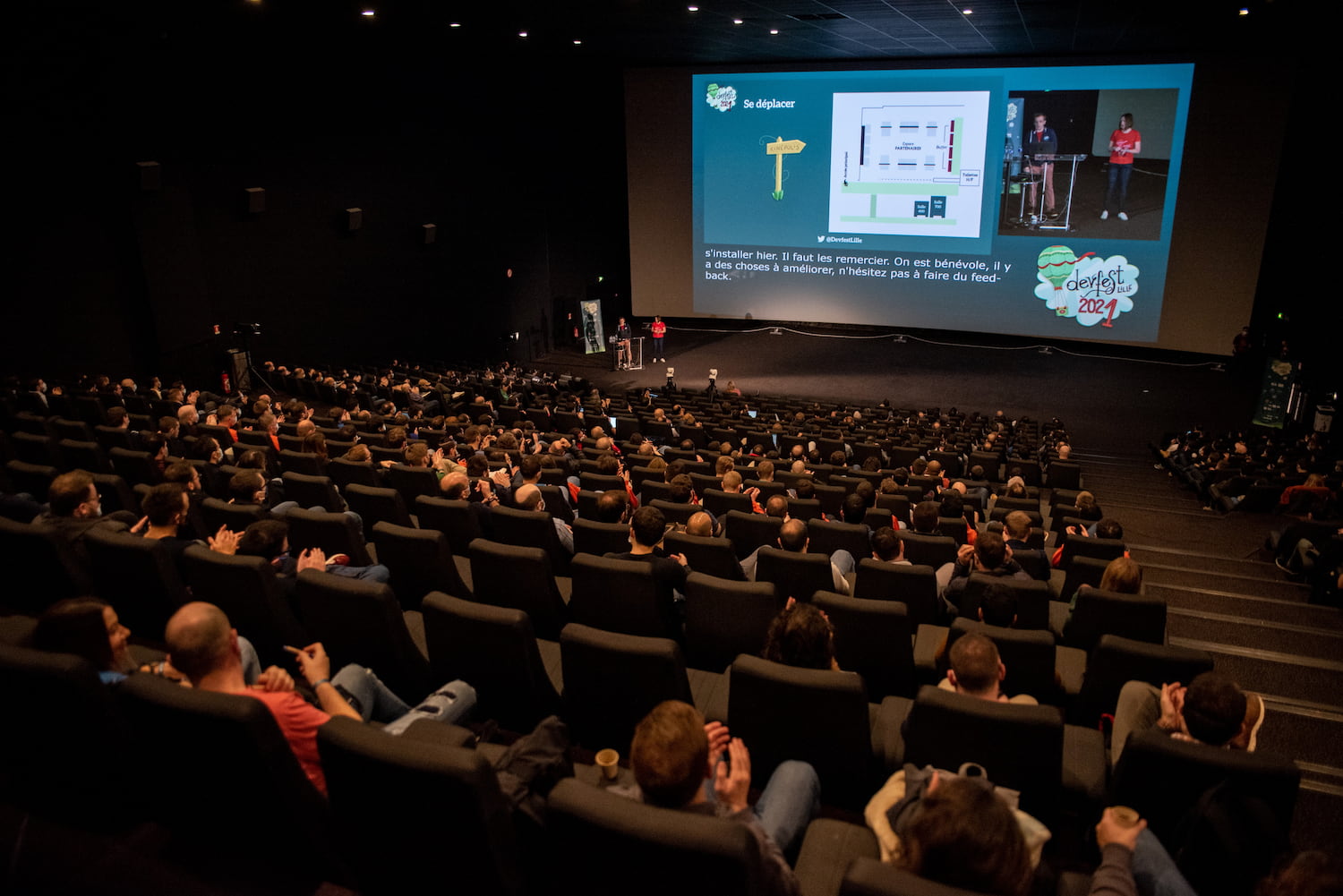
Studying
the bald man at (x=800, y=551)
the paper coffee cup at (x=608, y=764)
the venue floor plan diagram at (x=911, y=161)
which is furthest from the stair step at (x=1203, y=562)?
the venue floor plan diagram at (x=911, y=161)

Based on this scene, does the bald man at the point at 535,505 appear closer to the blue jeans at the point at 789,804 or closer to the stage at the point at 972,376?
the blue jeans at the point at 789,804

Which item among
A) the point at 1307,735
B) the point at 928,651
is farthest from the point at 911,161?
the point at 928,651

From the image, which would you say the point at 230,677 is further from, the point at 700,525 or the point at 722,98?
the point at 722,98

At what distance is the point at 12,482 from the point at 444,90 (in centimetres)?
1649

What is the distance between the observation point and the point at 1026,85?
19000 mm

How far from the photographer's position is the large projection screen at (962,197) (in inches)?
725

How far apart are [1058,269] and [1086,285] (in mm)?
731

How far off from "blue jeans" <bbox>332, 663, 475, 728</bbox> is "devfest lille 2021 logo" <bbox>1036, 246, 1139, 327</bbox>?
793 inches

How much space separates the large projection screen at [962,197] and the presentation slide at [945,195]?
40mm

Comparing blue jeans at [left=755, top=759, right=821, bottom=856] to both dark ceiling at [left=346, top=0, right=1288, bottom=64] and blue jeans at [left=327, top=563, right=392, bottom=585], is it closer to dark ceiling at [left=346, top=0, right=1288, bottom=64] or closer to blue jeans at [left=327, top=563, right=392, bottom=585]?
blue jeans at [left=327, top=563, right=392, bottom=585]

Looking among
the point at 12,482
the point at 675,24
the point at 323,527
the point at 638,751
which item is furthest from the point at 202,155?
the point at 638,751

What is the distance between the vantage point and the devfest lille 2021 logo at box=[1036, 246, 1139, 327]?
19.6 m

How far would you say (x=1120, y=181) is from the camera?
1884 cm

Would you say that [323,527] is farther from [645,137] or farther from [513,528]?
[645,137]
